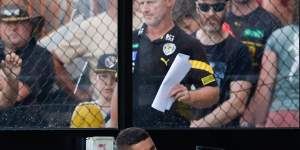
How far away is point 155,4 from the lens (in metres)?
4.85

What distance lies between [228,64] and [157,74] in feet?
1.68

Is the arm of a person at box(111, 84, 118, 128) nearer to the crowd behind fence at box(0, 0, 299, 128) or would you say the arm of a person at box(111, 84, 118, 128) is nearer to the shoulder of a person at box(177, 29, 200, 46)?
the crowd behind fence at box(0, 0, 299, 128)

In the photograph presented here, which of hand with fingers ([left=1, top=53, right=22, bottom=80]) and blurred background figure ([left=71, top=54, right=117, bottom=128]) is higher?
hand with fingers ([left=1, top=53, right=22, bottom=80])

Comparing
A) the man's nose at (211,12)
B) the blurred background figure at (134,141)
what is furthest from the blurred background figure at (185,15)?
the blurred background figure at (134,141)

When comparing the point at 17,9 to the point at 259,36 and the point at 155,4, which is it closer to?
the point at 155,4

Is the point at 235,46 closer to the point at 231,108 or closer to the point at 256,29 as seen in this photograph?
the point at 256,29

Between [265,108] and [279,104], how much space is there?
4.4 inches

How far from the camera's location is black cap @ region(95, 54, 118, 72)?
4.75m

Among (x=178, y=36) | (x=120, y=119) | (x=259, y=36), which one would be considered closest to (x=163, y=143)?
(x=120, y=119)

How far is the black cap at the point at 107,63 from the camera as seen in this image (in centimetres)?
475

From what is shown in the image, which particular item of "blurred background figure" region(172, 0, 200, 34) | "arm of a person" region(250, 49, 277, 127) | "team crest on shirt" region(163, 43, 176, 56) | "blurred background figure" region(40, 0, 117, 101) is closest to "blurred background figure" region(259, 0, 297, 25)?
"arm of a person" region(250, 49, 277, 127)

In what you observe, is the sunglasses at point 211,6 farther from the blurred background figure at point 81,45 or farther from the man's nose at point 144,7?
the blurred background figure at point 81,45

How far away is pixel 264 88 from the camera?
5043 millimetres

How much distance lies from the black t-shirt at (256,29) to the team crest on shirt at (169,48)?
0.50m
